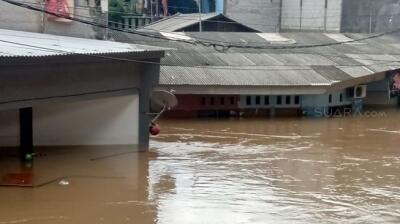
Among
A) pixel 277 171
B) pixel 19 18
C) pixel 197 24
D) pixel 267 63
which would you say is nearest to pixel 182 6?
pixel 197 24

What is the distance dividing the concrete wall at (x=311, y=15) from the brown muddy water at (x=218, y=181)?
47.6 ft

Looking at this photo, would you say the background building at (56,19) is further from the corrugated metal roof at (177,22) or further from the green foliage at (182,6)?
the green foliage at (182,6)

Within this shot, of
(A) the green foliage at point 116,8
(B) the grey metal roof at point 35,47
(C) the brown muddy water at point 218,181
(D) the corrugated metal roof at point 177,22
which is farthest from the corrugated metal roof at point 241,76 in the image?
(A) the green foliage at point 116,8

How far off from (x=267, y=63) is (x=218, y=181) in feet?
40.5

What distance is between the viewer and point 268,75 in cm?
2336

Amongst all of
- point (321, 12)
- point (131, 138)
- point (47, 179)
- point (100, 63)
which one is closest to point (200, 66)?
point (131, 138)

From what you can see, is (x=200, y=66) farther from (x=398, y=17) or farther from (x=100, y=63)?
(x=398, y=17)

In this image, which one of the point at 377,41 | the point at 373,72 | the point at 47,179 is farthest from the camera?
the point at 377,41

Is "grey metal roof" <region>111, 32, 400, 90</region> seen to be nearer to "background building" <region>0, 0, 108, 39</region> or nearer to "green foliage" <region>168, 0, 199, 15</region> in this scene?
"background building" <region>0, 0, 108, 39</region>

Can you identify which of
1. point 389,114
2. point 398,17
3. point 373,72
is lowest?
point 389,114

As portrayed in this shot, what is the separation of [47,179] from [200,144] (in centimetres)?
628

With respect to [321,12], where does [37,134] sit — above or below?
below

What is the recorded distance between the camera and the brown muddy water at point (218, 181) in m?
10.4

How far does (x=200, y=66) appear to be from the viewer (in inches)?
913
